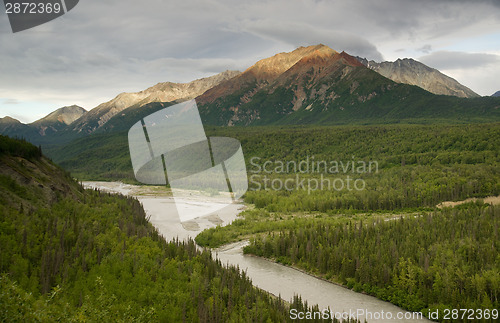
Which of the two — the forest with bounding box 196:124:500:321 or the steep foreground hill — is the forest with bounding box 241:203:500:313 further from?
the steep foreground hill

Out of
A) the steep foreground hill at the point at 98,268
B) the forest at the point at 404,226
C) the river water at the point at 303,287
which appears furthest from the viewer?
the forest at the point at 404,226

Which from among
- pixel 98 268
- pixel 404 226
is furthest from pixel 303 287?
pixel 98 268

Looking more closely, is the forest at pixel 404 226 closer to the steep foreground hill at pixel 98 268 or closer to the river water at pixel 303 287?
the river water at pixel 303 287

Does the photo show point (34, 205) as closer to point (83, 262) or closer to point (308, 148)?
point (83, 262)

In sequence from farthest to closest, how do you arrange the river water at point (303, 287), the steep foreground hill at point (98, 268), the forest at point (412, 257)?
the river water at point (303, 287)
the forest at point (412, 257)
the steep foreground hill at point (98, 268)

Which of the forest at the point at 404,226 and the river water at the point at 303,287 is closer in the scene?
the river water at the point at 303,287

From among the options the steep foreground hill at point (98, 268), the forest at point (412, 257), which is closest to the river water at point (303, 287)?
the forest at point (412, 257)

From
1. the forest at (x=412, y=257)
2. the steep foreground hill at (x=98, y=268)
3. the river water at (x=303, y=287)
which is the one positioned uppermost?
the steep foreground hill at (x=98, y=268)

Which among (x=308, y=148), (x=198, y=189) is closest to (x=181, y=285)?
(x=198, y=189)
